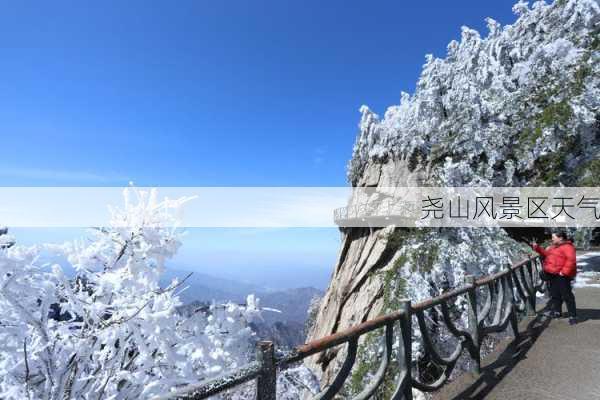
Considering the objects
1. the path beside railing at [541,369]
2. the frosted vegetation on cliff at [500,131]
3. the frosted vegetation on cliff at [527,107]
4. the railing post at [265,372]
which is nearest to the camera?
the railing post at [265,372]

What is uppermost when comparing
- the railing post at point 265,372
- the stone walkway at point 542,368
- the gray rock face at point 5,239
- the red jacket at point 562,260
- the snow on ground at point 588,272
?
the gray rock face at point 5,239

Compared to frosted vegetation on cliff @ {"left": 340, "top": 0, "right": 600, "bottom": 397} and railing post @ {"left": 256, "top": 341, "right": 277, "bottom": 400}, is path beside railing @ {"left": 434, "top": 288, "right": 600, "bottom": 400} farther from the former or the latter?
railing post @ {"left": 256, "top": 341, "right": 277, "bottom": 400}

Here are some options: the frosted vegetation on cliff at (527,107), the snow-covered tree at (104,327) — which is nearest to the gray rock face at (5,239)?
the snow-covered tree at (104,327)

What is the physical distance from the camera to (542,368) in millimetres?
5414

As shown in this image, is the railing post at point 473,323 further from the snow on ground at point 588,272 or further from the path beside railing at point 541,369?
the snow on ground at point 588,272

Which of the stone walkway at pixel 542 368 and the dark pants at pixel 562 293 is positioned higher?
the dark pants at pixel 562 293

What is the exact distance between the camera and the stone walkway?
4.65 meters

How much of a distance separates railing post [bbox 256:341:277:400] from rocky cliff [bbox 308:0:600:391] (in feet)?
19.1

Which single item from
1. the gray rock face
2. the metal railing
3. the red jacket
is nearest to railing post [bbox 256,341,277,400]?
the metal railing

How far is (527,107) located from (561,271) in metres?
7.52

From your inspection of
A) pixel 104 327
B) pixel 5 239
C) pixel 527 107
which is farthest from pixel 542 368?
pixel 527 107

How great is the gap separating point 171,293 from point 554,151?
1360 cm

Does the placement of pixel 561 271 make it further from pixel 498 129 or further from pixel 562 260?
pixel 498 129

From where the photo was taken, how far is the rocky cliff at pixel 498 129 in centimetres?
1045
